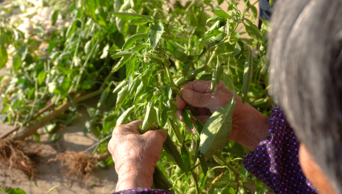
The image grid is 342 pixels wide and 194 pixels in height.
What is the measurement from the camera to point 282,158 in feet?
2.06

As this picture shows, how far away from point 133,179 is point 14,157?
646 mm

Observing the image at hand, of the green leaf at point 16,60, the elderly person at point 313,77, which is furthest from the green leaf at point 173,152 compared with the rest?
the green leaf at point 16,60

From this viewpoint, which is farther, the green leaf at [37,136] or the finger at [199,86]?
the green leaf at [37,136]

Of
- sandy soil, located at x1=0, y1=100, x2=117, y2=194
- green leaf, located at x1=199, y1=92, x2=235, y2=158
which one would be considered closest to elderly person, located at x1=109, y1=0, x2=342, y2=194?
green leaf, located at x1=199, y1=92, x2=235, y2=158

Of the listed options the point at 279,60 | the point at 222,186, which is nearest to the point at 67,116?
the point at 222,186

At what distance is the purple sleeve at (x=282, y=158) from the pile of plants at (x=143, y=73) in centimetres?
9

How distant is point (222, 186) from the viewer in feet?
2.69

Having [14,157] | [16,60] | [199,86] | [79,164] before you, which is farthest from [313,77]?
[16,60]

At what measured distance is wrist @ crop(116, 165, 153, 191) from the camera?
1.86 ft

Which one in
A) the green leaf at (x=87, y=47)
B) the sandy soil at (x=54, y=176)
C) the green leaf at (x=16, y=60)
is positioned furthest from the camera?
the green leaf at (x=16, y=60)

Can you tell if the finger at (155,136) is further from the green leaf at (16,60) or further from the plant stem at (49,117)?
the green leaf at (16,60)

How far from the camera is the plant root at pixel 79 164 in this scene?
103 cm

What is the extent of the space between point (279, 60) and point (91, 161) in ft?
2.85

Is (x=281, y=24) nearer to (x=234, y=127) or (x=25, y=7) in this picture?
(x=234, y=127)
